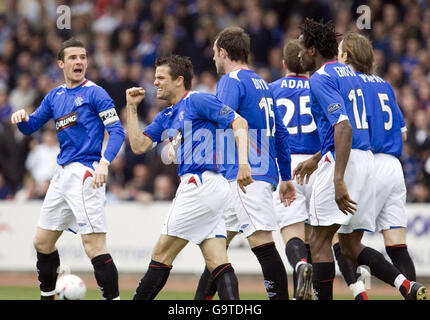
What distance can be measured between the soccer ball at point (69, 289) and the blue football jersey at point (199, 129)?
2731 mm

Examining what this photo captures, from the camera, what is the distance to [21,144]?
1466 cm

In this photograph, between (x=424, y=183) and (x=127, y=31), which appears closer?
(x=424, y=183)

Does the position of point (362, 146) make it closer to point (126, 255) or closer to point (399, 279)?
point (399, 279)

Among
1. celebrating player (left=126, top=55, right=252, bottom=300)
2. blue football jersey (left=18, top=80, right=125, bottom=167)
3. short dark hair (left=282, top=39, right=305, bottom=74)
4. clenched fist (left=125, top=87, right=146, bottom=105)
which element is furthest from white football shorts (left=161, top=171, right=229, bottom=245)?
short dark hair (left=282, top=39, right=305, bottom=74)

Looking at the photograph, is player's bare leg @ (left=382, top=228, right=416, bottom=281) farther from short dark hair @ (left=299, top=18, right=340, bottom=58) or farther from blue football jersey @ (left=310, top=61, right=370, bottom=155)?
short dark hair @ (left=299, top=18, right=340, bottom=58)

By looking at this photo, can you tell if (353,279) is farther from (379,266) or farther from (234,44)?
(234,44)

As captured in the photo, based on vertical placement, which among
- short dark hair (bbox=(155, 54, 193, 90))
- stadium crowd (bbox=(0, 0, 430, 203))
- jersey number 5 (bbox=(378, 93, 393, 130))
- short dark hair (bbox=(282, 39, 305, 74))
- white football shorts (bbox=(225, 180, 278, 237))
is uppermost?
stadium crowd (bbox=(0, 0, 430, 203))

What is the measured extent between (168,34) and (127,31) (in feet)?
3.14

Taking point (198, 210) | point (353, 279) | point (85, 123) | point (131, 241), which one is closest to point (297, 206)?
point (353, 279)

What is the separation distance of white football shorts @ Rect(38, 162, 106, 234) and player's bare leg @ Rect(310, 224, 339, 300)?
1971 millimetres

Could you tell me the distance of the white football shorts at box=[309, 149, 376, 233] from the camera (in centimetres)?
641

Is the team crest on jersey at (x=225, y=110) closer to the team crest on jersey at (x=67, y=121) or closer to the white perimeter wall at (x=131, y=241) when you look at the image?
the team crest on jersey at (x=67, y=121)
